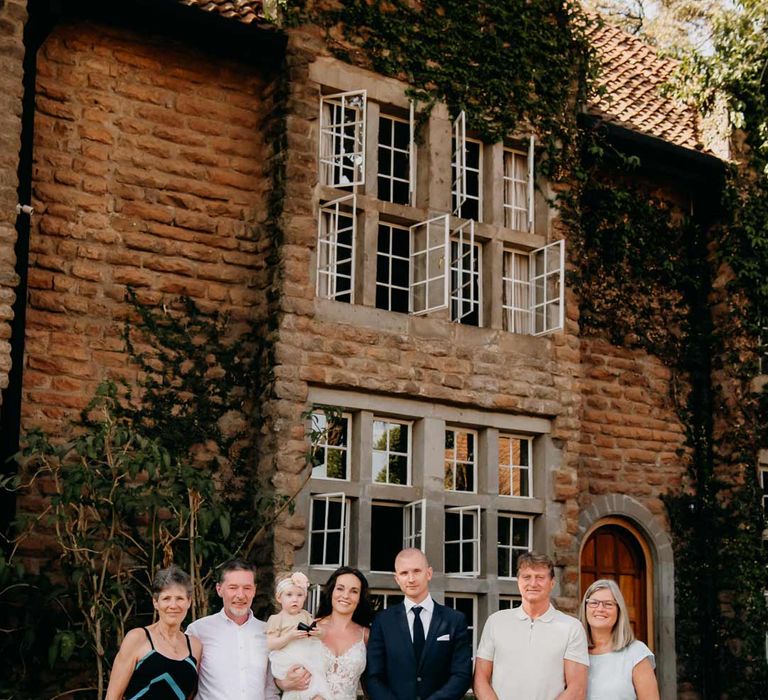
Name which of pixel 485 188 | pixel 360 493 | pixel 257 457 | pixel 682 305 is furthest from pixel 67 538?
pixel 682 305

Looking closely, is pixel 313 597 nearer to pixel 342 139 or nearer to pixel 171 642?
pixel 171 642

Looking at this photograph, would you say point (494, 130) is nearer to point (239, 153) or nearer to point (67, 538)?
point (239, 153)

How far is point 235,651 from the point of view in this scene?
6.52m

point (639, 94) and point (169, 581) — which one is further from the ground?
point (639, 94)

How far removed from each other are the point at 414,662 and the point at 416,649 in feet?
0.25

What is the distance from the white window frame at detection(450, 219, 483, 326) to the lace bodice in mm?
4934

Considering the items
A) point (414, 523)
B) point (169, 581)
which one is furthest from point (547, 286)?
point (169, 581)

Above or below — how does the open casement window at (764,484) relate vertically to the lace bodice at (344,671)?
above

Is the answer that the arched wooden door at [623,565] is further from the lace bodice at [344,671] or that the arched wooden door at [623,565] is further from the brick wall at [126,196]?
the lace bodice at [344,671]

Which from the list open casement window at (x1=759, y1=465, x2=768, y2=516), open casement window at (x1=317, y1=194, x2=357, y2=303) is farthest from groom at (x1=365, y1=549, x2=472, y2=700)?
open casement window at (x1=759, y1=465, x2=768, y2=516)

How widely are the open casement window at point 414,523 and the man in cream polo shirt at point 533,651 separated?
3.77 m

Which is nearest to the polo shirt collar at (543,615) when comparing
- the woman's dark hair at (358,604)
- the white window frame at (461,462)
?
the woman's dark hair at (358,604)

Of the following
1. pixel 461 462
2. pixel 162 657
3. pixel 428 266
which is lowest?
pixel 162 657

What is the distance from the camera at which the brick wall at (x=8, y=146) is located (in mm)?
8742
